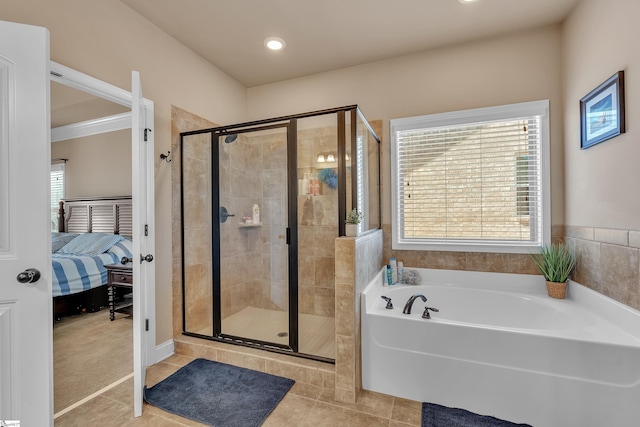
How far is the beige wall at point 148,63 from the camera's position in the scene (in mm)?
1715

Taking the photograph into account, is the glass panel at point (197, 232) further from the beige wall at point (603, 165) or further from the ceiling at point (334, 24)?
the beige wall at point (603, 165)

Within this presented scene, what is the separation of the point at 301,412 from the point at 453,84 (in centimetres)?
292

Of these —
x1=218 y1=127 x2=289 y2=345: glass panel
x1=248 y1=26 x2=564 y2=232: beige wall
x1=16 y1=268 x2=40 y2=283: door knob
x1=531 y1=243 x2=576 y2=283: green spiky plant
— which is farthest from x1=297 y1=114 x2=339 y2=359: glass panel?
x1=531 y1=243 x2=576 y2=283: green spiky plant

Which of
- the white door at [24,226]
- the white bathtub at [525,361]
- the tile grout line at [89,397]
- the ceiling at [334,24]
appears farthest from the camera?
the ceiling at [334,24]

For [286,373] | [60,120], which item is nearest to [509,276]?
[286,373]

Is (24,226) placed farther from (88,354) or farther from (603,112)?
(603,112)

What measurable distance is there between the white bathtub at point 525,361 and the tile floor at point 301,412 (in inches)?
5.6

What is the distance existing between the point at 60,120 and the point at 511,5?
15.6ft

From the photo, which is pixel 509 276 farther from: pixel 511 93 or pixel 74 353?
pixel 74 353

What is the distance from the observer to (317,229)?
8.80ft

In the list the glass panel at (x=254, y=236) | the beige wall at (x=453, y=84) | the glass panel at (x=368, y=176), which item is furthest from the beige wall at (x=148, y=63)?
the glass panel at (x=368, y=176)

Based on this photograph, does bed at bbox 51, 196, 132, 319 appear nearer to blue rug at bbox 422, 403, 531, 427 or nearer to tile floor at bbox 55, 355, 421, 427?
tile floor at bbox 55, 355, 421, 427

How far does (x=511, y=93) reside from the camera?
98.6 inches

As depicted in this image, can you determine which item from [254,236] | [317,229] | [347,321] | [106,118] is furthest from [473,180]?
[106,118]
